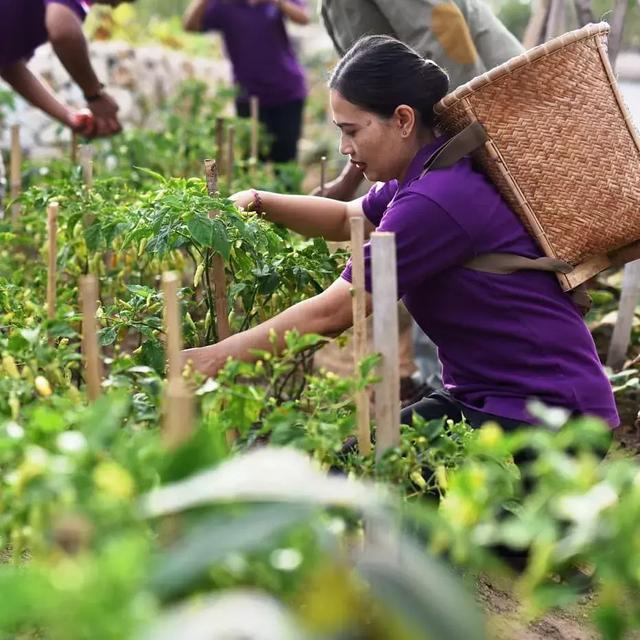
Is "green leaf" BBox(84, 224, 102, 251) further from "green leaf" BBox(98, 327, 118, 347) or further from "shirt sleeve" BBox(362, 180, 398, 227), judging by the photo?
"shirt sleeve" BBox(362, 180, 398, 227)

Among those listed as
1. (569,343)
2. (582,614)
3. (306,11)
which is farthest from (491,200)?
(306,11)

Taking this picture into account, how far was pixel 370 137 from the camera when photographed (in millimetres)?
2219

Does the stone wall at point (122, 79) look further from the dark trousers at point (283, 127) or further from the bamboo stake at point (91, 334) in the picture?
the bamboo stake at point (91, 334)

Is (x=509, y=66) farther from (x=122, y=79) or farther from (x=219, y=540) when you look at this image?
(x=122, y=79)

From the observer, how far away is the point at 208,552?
44.8 inches

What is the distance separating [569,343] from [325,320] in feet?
1.67

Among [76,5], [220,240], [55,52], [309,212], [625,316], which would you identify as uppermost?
[76,5]

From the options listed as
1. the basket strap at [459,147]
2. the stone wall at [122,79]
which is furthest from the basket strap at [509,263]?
the stone wall at [122,79]

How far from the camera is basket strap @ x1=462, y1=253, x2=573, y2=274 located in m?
2.14

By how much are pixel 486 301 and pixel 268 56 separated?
12.9ft

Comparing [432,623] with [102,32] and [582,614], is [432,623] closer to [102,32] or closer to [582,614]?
[582,614]

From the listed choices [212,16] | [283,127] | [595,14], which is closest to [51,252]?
[595,14]

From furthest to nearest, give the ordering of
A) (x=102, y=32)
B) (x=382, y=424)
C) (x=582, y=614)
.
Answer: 1. (x=102, y=32)
2. (x=582, y=614)
3. (x=382, y=424)

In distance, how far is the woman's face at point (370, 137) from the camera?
2203 millimetres
